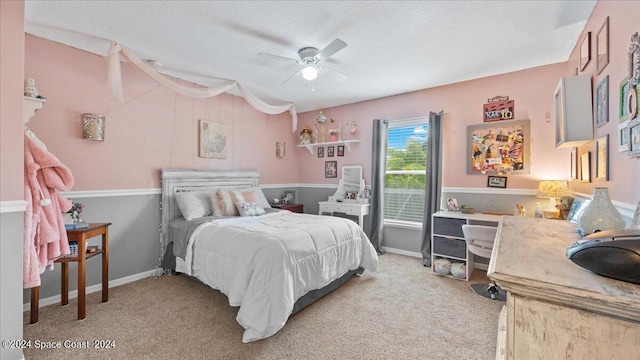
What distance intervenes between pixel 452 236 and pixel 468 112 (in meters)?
1.67

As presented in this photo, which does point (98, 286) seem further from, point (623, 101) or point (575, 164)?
point (575, 164)

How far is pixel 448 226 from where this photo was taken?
130 inches

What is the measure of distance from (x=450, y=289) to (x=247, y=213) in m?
2.49

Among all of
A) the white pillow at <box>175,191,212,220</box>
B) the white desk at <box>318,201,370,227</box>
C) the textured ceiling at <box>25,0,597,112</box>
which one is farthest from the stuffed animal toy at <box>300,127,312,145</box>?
the white pillow at <box>175,191,212,220</box>

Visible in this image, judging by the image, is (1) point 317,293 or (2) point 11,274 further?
(1) point 317,293

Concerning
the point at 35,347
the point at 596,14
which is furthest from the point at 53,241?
the point at 596,14

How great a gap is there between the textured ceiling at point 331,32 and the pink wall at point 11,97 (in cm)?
50

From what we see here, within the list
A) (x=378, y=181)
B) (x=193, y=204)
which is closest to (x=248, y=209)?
(x=193, y=204)

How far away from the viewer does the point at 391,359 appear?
1822 mm

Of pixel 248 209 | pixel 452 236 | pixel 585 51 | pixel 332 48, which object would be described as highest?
pixel 332 48

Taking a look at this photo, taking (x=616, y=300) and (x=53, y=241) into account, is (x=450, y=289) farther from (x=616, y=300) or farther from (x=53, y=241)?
(x=53, y=241)

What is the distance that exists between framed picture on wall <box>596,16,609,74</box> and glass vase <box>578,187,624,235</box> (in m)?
1.25

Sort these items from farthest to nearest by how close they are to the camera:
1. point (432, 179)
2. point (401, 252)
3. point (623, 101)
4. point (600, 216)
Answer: point (401, 252) < point (432, 179) < point (623, 101) < point (600, 216)

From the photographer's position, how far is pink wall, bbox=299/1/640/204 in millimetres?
1533
